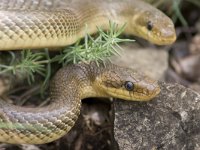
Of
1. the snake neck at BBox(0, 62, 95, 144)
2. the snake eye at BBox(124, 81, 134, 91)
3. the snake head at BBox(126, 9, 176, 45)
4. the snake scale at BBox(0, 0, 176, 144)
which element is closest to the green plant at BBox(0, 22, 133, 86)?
the snake scale at BBox(0, 0, 176, 144)

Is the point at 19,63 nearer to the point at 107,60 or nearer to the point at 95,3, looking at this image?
the point at 107,60

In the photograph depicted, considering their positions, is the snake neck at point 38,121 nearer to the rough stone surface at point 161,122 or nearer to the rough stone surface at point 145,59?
the rough stone surface at point 161,122

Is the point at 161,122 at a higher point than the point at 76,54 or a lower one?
lower

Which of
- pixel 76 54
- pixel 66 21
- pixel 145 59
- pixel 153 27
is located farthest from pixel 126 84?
pixel 145 59

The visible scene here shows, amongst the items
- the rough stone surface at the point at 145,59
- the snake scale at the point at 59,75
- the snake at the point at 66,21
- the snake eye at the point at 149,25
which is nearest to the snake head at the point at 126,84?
the snake scale at the point at 59,75

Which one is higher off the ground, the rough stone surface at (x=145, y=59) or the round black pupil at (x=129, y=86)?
the round black pupil at (x=129, y=86)

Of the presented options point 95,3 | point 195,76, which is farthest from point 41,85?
point 195,76

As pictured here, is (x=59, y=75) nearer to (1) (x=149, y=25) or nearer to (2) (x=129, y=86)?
(2) (x=129, y=86)
